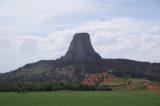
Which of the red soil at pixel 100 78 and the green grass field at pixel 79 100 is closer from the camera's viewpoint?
the green grass field at pixel 79 100

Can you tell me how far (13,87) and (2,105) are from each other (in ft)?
219

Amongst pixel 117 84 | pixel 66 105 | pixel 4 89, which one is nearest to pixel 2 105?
pixel 66 105

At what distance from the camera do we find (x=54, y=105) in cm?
Result: 4894

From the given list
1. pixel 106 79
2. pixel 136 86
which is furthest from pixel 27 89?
pixel 106 79

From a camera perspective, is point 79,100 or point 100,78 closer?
point 79,100

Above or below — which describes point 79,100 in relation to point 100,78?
below

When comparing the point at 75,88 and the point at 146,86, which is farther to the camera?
the point at 146,86

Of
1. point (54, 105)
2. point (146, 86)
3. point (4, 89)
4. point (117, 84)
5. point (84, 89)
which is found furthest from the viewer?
point (117, 84)

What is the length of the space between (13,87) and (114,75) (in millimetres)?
66487

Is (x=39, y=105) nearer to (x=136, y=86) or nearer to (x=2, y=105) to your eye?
(x=2, y=105)

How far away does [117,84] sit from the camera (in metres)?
148

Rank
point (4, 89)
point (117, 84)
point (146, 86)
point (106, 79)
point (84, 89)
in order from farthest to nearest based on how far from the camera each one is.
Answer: point (106, 79)
point (117, 84)
point (146, 86)
point (84, 89)
point (4, 89)

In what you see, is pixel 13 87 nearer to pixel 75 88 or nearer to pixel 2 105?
pixel 75 88

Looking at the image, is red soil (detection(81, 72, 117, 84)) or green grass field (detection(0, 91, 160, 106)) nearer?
green grass field (detection(0, 91, 160, 106))
